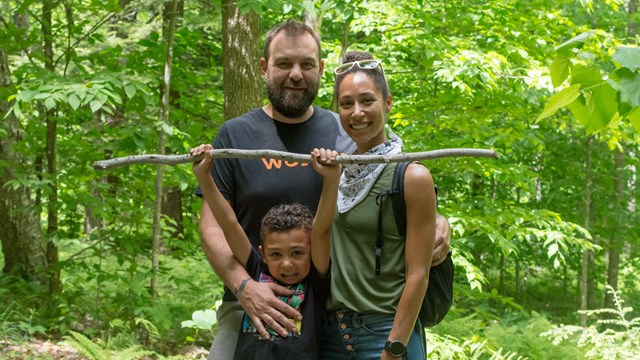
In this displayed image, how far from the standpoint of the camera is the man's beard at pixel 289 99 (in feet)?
8.42

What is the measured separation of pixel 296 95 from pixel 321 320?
0.93 m

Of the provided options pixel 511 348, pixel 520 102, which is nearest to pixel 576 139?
pixel 520 102

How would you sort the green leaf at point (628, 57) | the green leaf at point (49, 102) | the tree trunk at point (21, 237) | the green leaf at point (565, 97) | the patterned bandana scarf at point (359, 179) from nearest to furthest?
the green leaf at point (628, 57), the green leaf at point (565, 97), the patterned bandana scarf at point (359, 179), the green leaf at point (49, 102), the tree trunk at point (21, 237)

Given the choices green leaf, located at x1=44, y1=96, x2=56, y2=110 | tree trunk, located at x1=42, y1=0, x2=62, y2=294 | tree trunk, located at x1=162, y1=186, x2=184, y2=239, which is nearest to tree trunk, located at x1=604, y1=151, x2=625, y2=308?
tree trunk, located at x1=162, y1=186, x2=184, y2=239

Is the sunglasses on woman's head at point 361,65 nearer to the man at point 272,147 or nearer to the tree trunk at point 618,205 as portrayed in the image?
the man at point 272,147

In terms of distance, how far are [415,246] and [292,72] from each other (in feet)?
3.11

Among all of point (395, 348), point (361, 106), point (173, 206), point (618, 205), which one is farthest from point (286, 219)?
point (618, 205)

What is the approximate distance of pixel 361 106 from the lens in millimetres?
2191

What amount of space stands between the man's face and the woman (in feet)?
1.03

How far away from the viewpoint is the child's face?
229cm

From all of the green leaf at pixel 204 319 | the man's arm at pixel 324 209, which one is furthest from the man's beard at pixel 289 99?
the green leaf at pixel 204 319

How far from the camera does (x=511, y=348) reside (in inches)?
268

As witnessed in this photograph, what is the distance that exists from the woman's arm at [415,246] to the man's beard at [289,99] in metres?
0.72

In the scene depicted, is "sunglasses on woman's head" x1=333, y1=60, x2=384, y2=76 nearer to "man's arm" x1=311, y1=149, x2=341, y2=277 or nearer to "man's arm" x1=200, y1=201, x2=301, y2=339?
"man's arm" x1=311, y1=149, x2=341, y2=277
